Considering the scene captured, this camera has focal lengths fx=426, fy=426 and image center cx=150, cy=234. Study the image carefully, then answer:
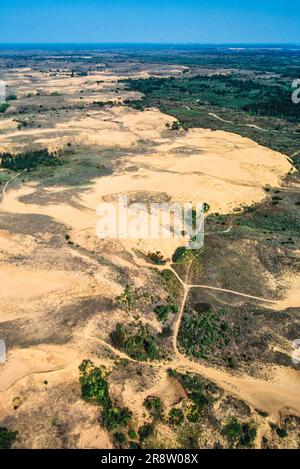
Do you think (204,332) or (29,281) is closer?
(204,332)

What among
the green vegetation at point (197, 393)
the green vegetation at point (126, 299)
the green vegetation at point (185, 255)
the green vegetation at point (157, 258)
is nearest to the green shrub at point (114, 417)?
the green vegetation at point (197, 393)

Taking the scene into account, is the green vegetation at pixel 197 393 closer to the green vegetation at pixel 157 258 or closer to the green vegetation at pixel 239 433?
the green vegetation at pixel 239 433

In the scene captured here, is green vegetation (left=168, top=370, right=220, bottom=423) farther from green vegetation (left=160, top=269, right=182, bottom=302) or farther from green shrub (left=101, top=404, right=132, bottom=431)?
green vegetation (left=160, top=269, right=182, bottom=302)

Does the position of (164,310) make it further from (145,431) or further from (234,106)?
(234,106)

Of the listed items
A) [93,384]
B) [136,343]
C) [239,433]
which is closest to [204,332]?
[136,343]

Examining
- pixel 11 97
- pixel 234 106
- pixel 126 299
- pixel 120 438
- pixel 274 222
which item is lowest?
pixel 120 438

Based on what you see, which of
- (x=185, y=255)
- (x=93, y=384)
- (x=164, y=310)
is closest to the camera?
(x=93, y=384)

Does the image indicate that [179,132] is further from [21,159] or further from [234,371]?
[234,371]
